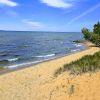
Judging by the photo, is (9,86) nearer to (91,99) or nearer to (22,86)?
(22,86)

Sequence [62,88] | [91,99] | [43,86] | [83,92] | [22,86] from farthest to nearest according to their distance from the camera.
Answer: [22,86]
[43,86]
[62,88]
[83,92]
[91,99]

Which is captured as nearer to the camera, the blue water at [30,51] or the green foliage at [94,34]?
the blue water at [30,51]

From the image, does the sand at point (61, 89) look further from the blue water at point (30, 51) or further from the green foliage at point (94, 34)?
the green foliage at point (94, 34)

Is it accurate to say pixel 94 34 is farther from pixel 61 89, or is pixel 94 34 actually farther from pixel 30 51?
pixel 61 89

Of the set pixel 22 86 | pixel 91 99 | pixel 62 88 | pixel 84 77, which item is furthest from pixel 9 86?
pixel 91 99

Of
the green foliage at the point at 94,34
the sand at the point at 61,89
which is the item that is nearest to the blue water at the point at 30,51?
the green foliage at the point at 94,34

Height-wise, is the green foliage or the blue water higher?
the green foliage

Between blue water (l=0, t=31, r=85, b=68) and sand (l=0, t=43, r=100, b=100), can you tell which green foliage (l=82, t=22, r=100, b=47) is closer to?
blue water (l=0, t=31, r=85, b=68)

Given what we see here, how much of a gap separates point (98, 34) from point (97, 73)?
37.5 metres

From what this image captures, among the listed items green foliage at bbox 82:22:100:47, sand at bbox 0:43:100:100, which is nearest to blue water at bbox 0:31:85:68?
green foliage at bbox 82:22:100:47

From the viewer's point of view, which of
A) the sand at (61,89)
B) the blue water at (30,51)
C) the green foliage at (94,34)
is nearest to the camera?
the sand at (61,89)

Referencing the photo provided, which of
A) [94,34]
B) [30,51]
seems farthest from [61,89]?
[94,34]

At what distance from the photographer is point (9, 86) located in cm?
1423

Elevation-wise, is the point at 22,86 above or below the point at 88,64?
below
